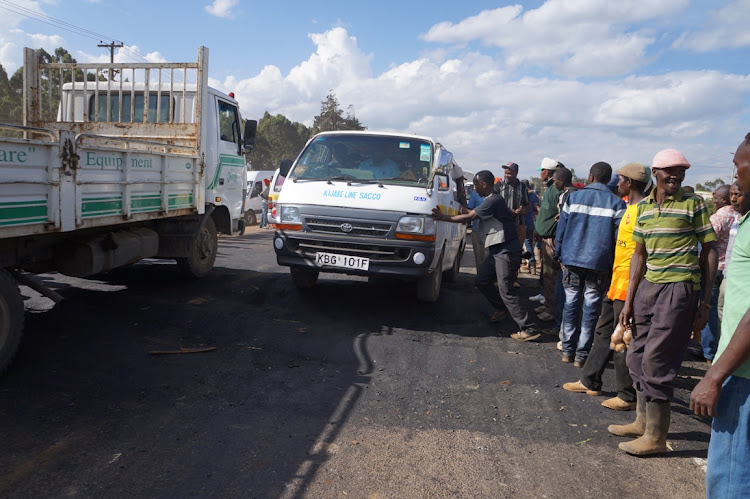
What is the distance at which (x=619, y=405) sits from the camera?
163 inches

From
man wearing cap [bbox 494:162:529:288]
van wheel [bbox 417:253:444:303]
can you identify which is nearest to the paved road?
van wheel [bbox 417:253:444:303]

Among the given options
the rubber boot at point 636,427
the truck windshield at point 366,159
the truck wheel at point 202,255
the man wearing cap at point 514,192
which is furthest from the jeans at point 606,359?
the truck wheel at point 202,255

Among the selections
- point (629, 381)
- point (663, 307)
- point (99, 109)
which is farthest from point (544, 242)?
point (99, 109)

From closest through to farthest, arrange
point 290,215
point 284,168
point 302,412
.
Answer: point 302,412 < point 290,215 < point 284,168

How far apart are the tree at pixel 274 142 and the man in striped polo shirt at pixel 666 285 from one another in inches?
1771

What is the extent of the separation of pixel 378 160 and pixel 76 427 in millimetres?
4288

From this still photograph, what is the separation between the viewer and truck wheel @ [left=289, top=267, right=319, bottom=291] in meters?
6.84

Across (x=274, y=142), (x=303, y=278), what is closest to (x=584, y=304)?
(x=303, y=278)

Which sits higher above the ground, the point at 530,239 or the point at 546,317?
the point at 530,239

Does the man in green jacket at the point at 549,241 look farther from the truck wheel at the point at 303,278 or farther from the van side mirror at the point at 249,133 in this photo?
the van side mirror at the point at 249,133

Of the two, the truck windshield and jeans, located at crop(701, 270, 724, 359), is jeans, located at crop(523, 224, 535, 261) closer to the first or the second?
the truck windshield

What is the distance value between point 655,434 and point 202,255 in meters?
6.06

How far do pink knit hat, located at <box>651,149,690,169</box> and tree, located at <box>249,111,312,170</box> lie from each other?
44.9 m

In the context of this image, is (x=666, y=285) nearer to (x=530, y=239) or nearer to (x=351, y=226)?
(x=351, y=226)
